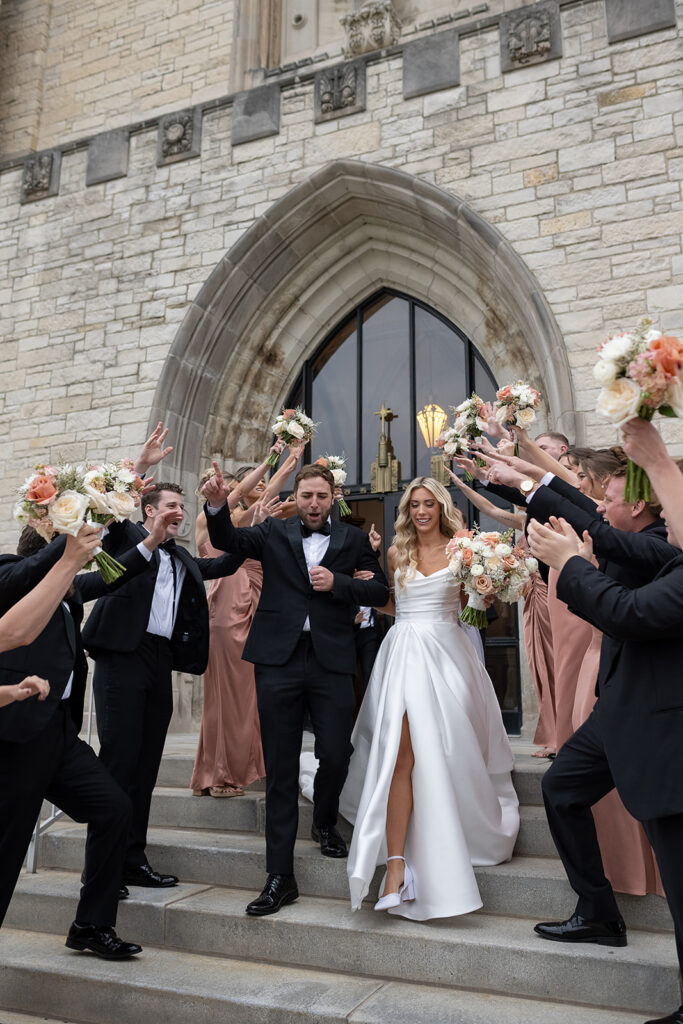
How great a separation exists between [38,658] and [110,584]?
2.31 feet

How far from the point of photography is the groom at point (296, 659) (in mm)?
3600

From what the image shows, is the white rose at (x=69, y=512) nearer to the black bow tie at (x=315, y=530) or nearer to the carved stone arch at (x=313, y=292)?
the black bow tie at (x=315, y=530)

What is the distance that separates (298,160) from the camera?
8211 millimetres

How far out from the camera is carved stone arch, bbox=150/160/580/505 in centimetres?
758

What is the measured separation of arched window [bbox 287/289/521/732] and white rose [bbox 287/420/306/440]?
272 centimetres

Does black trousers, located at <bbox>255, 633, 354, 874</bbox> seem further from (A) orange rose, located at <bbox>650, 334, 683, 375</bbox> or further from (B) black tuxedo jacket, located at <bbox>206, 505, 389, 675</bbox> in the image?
(A) orange rose, located at <bbox>650, 334, 683, 375</bbox>

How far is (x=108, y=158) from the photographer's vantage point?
29.9 feet

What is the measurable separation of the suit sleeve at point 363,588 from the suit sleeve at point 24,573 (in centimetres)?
140

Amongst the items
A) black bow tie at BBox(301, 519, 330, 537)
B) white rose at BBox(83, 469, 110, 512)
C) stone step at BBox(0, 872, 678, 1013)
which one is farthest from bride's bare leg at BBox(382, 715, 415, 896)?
white rose at BBox(83, 469, 110, 512)

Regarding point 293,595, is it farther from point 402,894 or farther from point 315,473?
point 402,894

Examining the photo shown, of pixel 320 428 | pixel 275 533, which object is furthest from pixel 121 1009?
pixel 320 428

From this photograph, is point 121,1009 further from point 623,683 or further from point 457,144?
point 457,144

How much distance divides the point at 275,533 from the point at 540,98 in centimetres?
549

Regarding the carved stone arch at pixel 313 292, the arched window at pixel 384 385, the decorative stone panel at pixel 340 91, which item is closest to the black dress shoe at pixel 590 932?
the arched window at pixel 384 385
